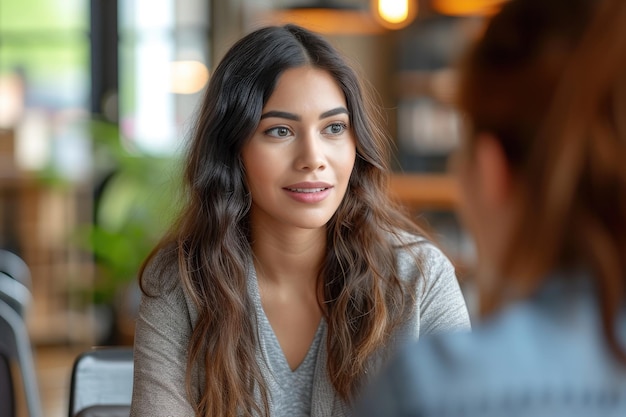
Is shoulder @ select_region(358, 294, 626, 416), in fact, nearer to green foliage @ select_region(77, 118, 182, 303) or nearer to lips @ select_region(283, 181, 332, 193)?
lips @ select_region(283, 181, 332, 193)

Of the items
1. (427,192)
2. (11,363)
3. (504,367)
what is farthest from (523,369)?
(427,192)

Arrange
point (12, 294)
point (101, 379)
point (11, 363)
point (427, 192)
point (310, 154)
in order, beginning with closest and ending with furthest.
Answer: point (310, 154) < point (101, 379) < point (11, 363) < point (12, 294) < point (427, 192)

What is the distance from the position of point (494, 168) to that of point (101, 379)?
4.34 ft

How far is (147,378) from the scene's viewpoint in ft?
5.64

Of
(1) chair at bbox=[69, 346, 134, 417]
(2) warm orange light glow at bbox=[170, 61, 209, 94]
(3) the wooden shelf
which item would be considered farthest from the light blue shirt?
(2) warm orange light glow at bbox=[170, 61, 209, 94]

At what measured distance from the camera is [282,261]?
1.88m

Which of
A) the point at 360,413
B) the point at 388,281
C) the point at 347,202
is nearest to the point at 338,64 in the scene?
the point at 347,202

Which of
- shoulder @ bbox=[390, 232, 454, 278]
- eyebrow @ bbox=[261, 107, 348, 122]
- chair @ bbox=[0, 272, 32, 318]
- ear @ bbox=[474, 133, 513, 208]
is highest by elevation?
ear @ bbox=[474, 133, 513, 208]

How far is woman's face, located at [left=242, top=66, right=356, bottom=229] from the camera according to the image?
68.9 inches

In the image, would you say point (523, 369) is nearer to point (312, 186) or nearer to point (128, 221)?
point (312, 186)

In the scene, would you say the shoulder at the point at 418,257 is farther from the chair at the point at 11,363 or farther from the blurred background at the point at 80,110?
the blurred background at the point at 80,110

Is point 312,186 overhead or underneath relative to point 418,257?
overhead

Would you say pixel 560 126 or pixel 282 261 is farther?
pixel 282 261

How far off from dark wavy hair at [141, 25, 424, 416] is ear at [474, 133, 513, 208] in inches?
36.4
